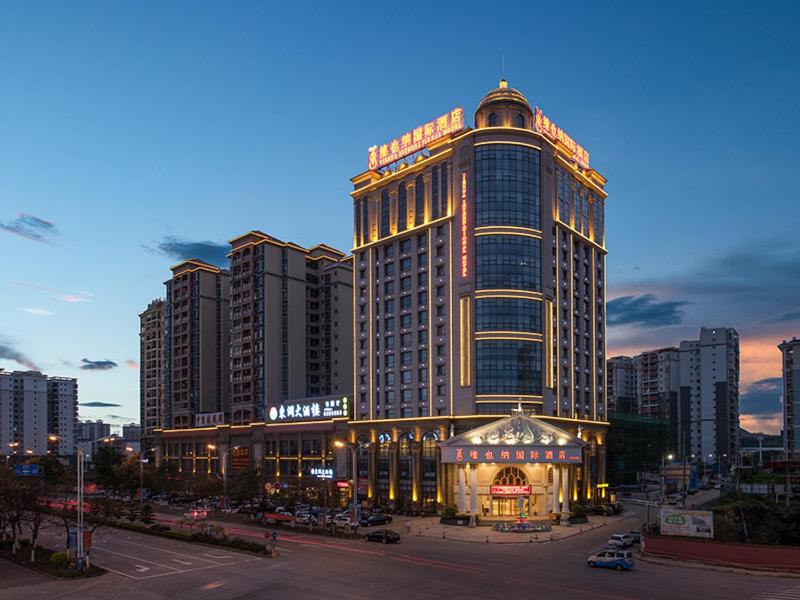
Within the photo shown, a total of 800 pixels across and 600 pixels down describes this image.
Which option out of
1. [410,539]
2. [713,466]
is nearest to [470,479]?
[410,539]

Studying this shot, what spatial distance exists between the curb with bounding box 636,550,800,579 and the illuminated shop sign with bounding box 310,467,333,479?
60.6 m

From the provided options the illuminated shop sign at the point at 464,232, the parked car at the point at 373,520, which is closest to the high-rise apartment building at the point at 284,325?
the parked car at the point at 373,520

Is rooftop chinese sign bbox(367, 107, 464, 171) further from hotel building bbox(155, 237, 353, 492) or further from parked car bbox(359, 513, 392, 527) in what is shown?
parked car bbox(359, 513, 392, 527)

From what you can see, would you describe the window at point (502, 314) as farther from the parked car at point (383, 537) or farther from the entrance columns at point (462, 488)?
the parked car at point (383, 537)

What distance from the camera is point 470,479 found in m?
82.6

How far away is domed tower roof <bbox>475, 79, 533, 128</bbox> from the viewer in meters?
94.6

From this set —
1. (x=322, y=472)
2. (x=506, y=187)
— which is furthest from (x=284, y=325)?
(x=506, y=187)

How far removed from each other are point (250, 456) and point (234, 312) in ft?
91.1

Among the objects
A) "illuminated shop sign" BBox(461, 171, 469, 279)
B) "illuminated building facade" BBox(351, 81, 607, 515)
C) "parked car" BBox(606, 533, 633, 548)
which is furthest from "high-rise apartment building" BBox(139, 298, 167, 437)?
"parked car" BBox(606, 533, 633, 548)

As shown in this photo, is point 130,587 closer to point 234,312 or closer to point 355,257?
point 355,257

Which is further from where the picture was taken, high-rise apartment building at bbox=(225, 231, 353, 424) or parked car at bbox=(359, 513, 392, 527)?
high-rise apartment building at bbox=(225, 231, 353, 424)

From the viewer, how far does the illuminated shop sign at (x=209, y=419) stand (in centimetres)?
13536

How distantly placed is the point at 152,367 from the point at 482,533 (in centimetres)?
13019

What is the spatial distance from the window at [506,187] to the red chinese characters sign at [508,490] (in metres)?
31.9
